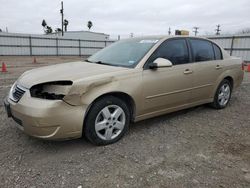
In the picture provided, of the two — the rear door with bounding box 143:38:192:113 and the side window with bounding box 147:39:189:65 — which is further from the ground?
the side window with bounding box 147:39:189:65

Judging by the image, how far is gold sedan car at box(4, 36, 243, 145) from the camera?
2.54 meters

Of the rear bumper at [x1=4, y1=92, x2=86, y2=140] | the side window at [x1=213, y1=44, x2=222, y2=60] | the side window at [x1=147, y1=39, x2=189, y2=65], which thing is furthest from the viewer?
the side window at [x1=213, y1=44, x2=222, y2=60]

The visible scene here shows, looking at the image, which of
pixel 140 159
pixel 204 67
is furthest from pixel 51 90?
pixel 204 67

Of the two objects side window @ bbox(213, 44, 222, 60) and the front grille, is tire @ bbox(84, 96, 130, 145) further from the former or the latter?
side window @ bbox(213, 44, 222, 60)

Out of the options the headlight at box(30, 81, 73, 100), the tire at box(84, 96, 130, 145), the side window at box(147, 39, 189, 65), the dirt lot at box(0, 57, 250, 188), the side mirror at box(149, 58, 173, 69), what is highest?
the side window at box(147, 39, 189, 65)

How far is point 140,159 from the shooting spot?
266 cm

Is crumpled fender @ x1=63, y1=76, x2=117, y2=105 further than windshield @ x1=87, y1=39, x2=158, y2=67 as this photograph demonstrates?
No

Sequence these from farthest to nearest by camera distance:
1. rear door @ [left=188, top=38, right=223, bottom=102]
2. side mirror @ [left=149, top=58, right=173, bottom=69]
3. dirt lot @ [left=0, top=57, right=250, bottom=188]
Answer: rear door @ [left=188, top=38, right=223, bottom=102]
side mirror @ [left=149, top=58, right=173, bottom=69]
dirt lot @ [left=0, top=57, right=250, bottom=188]

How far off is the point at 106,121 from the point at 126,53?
1301 millimetres

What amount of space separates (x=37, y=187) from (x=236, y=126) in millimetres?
3303

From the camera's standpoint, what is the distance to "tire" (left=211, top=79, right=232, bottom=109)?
4.58 meters

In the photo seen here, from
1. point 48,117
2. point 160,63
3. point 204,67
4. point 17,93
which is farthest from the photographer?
point 204,67

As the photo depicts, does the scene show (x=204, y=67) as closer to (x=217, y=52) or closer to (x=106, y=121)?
Result: (x=217, y=52)

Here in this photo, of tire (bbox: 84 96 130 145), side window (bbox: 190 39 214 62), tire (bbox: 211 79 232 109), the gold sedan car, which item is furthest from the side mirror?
tire (bbox: 211 79 232 109)
